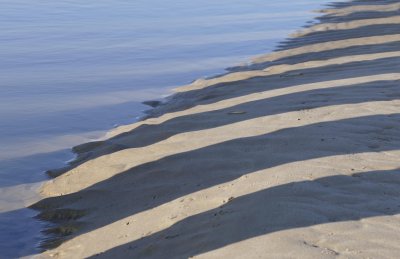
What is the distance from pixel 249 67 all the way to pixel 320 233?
30.7 feet

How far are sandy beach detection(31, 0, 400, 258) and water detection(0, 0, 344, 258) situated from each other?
1.32 ft

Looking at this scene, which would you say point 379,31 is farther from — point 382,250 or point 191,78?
point 382,250

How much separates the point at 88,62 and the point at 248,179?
9.53 meters

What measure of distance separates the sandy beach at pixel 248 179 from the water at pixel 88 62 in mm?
401

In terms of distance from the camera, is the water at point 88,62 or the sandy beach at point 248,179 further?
the water at point 88,62

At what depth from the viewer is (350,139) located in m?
6.80

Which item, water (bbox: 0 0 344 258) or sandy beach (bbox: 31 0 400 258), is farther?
water (bbox: 0 0 344 258)

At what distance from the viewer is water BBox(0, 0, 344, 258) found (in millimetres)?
8945

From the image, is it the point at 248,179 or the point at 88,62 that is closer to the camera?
the point at 248,179

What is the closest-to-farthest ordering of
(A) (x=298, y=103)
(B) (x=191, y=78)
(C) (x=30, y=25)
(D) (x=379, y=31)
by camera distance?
(A) (x=298, y=103), (B) (x=191, y=78), (D) (x=379, y=31), (C) (x=30, y=25)

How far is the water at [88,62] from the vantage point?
8.95 m

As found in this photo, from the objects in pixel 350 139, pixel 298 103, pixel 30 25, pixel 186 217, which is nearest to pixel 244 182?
pixel 186 217

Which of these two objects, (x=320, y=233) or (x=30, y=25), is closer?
(x=320, y=233)

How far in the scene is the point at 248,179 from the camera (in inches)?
241
